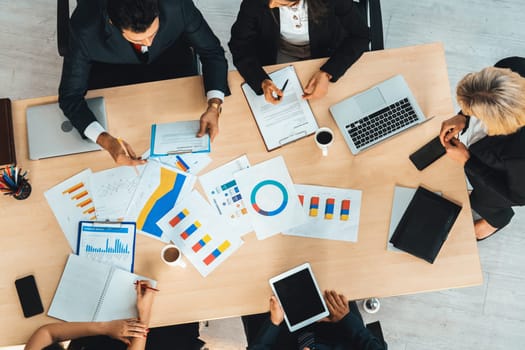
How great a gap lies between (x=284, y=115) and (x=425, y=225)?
0.69 metres

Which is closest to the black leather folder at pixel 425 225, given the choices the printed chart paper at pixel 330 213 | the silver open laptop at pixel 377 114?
the printed chart paper at pixel 330 213

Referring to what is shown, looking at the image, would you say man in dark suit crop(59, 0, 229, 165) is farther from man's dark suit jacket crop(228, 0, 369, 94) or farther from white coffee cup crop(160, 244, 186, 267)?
white coffee cup crop(160, 244, 186, 267)

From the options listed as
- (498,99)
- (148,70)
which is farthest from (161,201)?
(498,99)

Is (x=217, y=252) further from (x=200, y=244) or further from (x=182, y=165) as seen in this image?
(x=182, y=165)

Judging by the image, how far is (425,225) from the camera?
5.28ft

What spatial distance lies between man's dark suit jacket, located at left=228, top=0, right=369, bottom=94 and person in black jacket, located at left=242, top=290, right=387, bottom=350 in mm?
881

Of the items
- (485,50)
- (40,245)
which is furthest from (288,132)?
(485,50)

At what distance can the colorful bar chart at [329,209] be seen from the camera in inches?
65.4

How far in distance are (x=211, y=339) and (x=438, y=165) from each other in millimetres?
1481

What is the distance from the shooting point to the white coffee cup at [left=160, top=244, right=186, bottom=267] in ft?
5.32

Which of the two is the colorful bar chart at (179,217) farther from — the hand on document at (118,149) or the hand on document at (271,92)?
the hand on document at (271,92)

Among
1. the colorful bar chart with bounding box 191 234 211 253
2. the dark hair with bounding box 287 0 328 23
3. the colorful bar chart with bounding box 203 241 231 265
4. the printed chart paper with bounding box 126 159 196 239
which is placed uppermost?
the dark hair with bounding box 287 0 328 23

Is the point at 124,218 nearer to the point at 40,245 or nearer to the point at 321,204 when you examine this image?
the point at 40,245

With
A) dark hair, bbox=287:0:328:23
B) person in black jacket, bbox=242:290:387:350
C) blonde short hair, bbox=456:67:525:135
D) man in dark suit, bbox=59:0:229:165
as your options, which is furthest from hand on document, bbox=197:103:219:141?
blonde short hair, bbox=456:67:525:135
